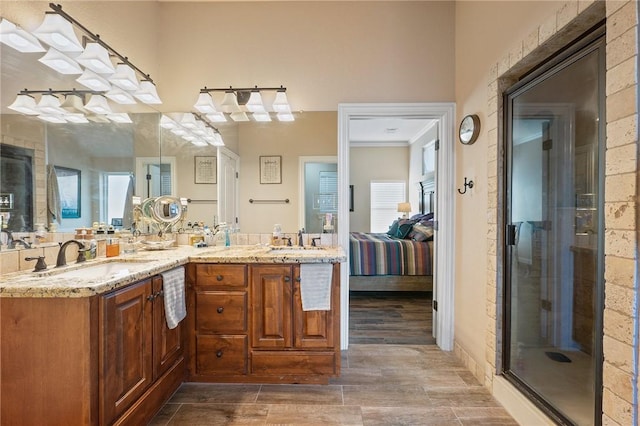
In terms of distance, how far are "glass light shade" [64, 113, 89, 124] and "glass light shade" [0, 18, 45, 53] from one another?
0.37 meters

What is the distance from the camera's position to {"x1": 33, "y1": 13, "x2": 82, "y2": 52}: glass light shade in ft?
5.73

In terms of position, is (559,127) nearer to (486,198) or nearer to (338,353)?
(486,198)

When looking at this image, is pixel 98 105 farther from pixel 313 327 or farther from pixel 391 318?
pixel 391 318

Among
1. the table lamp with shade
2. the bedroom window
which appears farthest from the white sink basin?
the bedroom window

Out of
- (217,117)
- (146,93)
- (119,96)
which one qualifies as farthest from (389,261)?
(119,96)

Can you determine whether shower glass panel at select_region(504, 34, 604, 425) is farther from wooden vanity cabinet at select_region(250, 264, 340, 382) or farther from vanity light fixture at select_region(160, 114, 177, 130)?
vanity light fixture at select_region(160, 114, 177, 130)

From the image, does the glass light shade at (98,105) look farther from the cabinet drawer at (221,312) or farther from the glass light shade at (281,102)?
the cabinet drawer at (221,312)

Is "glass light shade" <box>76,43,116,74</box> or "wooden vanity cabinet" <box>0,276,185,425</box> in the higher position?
"glass light shade" <box>76,43,116,74</box>

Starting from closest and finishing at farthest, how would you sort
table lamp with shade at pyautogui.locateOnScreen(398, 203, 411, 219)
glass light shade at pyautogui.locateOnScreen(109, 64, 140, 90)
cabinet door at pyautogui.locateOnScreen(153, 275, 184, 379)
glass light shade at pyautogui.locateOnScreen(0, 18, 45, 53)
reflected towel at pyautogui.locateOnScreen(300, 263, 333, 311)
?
1. glass light shade at pyautogui.locateOnScreen(0, 18, 45, 53)
2. cabinet door at pyautogui.locateOnScreen(153, 275, 184, 379)
3. reflected towel at pyautogui.locateOnScreen(300, 263, 333, 311)
4. glass light shade at pyautogui.locateOnScreen(109, 64, 140, 90)
5. table lamp with shade at pyautogui.locateOnScreen(398, 203, 411, 219)

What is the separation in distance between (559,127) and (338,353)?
1.95m

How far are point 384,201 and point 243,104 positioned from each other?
5087 millimetres

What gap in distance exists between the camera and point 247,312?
2193mm

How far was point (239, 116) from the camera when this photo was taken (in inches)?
113

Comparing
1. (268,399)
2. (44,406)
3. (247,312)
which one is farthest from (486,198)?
(44,406)
